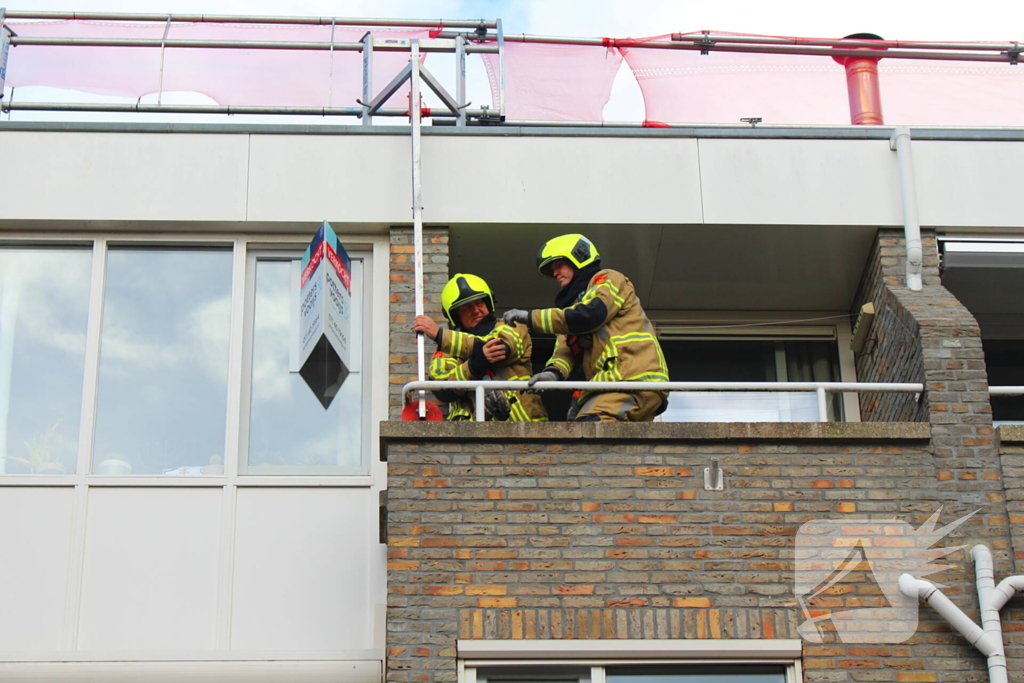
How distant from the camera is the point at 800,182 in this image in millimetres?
10203

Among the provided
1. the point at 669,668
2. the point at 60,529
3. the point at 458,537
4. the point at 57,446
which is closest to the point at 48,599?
the point at 60,529

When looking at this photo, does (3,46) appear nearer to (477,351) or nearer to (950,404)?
(477,351)

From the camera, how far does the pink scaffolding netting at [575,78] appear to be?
10445 millimetres

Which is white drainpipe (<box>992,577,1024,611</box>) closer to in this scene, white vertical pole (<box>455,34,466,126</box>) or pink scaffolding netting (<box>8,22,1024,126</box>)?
pink scaffolding netting (<box>8,22,1024,126</box>)

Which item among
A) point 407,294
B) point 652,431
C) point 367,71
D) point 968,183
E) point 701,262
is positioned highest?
point 367,71

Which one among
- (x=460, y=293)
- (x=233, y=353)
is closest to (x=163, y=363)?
(x=233, y=353)

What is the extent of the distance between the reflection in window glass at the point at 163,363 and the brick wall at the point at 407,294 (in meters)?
1.18

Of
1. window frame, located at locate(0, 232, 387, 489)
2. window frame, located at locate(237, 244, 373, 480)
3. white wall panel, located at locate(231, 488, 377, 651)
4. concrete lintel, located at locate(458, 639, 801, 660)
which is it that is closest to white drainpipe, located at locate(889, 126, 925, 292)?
concrete lintel, located at locate(458, 639, 801, 660)

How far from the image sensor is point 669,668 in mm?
7992

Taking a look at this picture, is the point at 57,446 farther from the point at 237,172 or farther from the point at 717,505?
the point at 717,505

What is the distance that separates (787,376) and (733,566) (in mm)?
3576

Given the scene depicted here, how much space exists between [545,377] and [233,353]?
2.27 meters

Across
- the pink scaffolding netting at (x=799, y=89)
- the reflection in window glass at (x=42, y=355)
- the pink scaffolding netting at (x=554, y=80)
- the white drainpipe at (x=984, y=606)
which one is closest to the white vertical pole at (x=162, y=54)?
the reflection in window glass at (x=42, y=355)

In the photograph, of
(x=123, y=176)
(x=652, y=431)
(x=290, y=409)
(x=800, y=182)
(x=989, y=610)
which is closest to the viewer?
(x=989, y=610)
